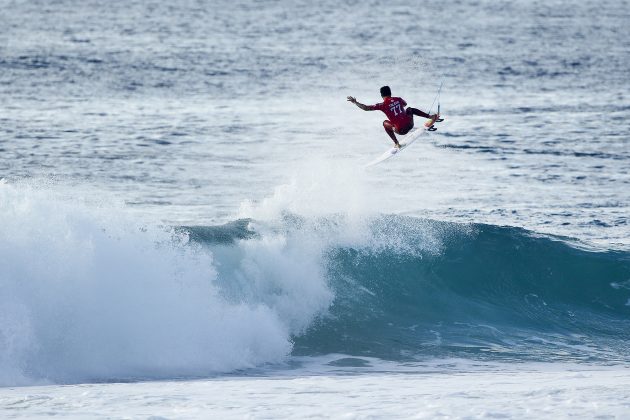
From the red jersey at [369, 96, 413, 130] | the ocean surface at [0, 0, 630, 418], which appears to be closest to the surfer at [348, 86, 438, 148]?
the red jersey at [369, 96, 413, 130]

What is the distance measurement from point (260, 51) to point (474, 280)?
1422 inches

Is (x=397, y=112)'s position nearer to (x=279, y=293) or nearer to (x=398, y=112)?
(x=398, y=112)

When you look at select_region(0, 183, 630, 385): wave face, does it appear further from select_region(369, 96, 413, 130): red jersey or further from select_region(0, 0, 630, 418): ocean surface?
select_region(369, 96, 413, 130): red jersey

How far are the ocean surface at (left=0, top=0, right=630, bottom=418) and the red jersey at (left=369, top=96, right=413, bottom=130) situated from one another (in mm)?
3160

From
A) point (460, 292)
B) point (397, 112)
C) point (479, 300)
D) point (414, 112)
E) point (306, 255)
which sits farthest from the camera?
point (460, 292)

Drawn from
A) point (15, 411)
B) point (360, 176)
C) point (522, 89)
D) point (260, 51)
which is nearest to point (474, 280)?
point (360, 176)

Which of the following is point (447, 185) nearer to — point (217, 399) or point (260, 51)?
point (217, 399)

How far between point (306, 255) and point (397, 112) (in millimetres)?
3413

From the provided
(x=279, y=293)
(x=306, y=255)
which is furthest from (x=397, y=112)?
(x=279, y=293)

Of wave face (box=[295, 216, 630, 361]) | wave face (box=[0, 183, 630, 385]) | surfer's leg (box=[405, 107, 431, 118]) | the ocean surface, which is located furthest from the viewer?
surfer's leg (box=[405, 107, 431, 118])

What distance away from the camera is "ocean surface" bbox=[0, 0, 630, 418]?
15.6 metres

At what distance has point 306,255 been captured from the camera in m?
21.3

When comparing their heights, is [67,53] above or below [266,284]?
above

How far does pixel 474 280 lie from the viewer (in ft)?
73.5
